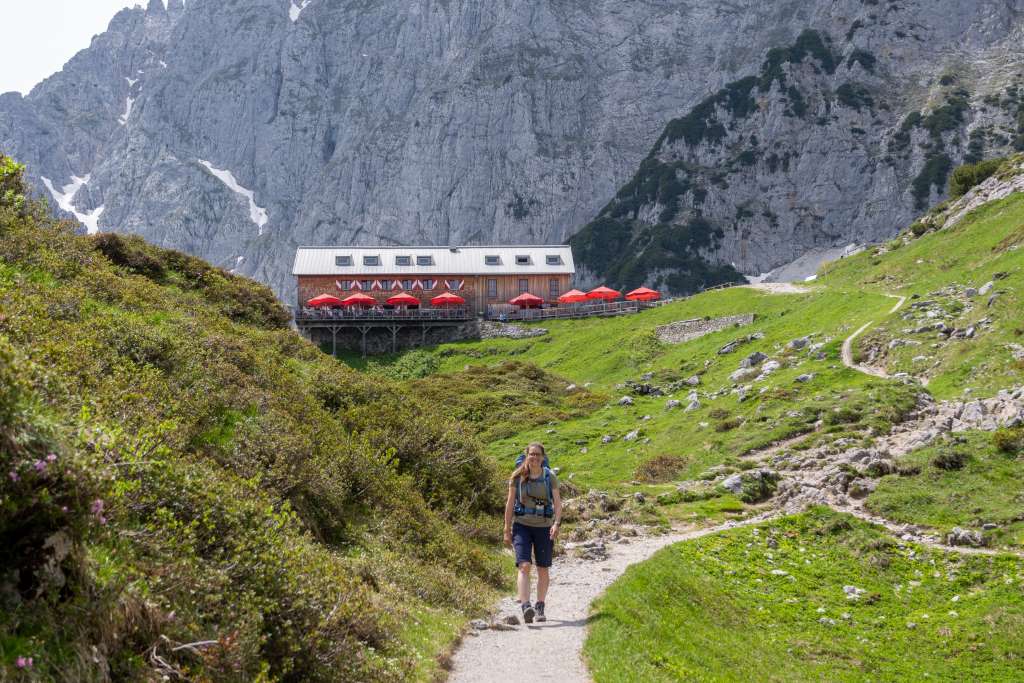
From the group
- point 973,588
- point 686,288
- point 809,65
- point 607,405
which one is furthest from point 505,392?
point 809,65

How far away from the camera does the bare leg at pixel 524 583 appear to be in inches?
535

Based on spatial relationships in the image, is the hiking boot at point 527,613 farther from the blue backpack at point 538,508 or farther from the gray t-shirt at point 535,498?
the blue backpack at point 538,508

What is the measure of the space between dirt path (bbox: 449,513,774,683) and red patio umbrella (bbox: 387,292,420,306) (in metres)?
65.5

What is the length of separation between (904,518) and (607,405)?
2492cm

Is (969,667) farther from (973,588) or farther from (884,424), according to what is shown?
(884,424)

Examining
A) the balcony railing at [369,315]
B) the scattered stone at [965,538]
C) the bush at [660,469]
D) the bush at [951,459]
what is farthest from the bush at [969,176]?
the scattered stone at [965,538]

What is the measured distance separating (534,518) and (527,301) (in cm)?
7055

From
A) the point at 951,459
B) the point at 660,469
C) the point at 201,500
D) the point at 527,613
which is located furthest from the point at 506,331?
the point at 201,500

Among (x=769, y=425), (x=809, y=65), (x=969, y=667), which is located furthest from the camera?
(x=809, y=65)

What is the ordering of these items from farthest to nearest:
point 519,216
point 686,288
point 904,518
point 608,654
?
1. point 519,216
2. point 686,288
3. point 904,518
4. point 608,654

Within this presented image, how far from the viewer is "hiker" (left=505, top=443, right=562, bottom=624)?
1365 centimetres

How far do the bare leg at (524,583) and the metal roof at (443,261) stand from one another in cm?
7523

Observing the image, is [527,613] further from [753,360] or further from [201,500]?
[753,360]

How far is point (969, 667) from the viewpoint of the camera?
46.9ft
